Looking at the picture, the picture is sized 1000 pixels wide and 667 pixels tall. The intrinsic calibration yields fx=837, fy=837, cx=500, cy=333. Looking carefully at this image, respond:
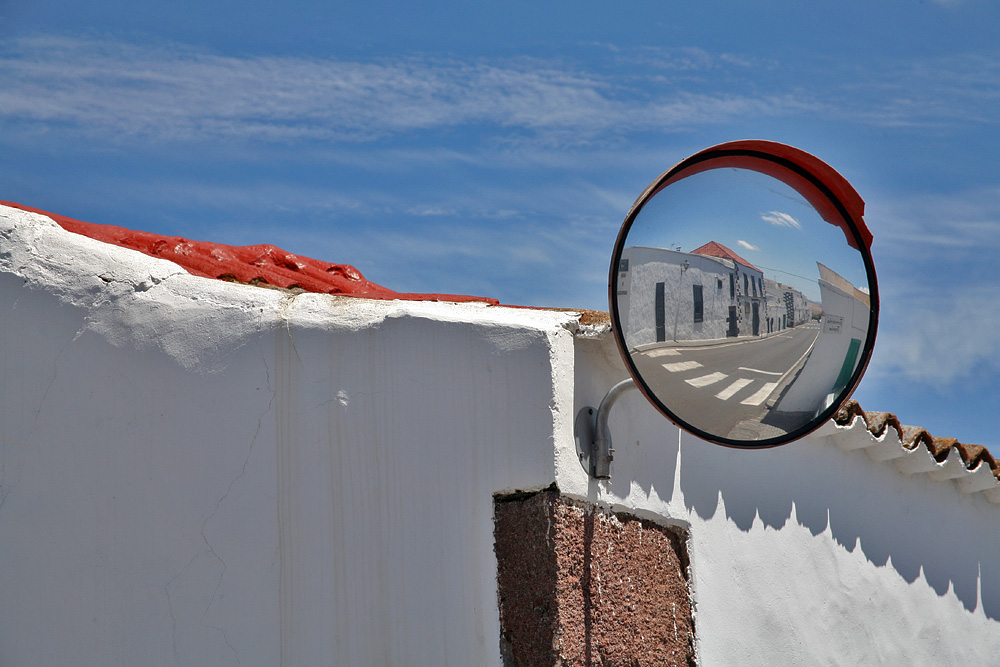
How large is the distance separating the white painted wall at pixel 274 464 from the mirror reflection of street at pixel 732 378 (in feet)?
1.56

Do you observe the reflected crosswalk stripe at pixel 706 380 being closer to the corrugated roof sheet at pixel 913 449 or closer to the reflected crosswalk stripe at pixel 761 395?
the reflected crosswalk stripe at pixel 761 395

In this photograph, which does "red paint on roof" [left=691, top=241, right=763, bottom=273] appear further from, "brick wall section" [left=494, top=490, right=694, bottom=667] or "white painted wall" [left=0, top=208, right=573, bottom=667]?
"brick wall section" [left=494, top=490, right=694, bottom=667]

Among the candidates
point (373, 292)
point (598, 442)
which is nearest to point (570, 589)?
point (598, 442)

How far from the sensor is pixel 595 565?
101 inches

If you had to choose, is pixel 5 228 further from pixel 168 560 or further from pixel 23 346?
pixel 168 560

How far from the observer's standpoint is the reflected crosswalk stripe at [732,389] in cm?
214

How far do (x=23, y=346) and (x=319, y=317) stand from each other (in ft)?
3.60

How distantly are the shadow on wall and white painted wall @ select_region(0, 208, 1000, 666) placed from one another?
0.22 meters

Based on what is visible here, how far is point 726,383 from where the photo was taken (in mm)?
2141

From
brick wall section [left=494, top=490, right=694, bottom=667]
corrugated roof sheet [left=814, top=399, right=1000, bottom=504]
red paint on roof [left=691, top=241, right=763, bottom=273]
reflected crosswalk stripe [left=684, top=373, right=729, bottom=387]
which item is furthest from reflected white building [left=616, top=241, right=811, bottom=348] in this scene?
corrugated roof sheet [left=814, top=399, right=1000, bottom=504]

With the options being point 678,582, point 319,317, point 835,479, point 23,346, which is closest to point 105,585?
point 23,346

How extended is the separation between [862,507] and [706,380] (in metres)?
2.50

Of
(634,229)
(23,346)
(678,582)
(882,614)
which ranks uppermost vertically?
(634,229)

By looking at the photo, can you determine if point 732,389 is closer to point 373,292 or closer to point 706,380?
point 706,380
